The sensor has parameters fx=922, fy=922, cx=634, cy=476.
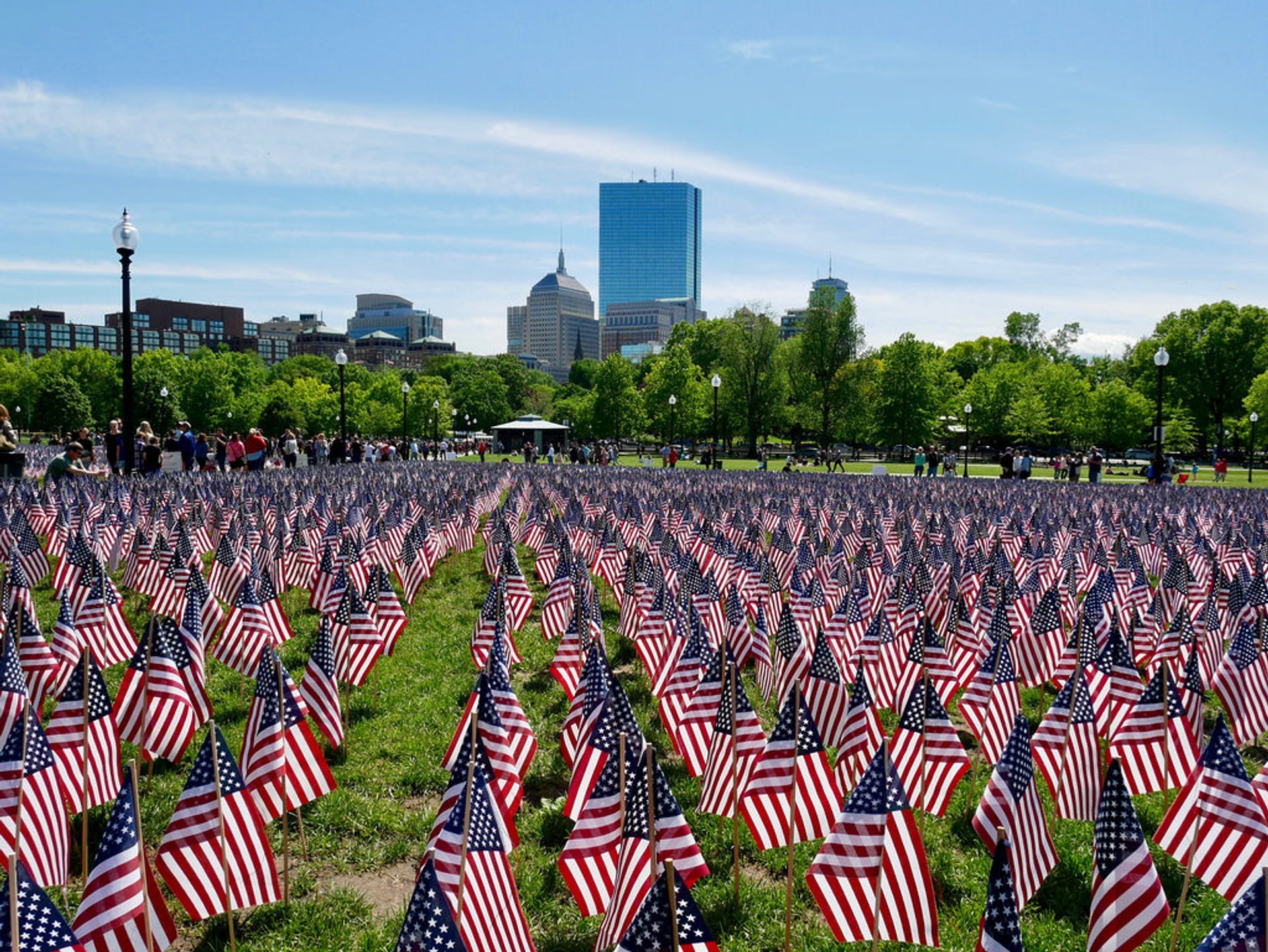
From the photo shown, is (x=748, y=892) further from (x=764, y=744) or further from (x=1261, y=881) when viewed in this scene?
(x=1261, y=881)

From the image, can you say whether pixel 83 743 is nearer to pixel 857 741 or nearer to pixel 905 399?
pixel 857 741

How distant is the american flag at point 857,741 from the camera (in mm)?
5770

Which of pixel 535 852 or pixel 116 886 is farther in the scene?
pixel 535 852

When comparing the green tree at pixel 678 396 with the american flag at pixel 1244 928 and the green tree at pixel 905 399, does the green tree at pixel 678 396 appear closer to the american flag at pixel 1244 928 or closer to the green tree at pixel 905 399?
the green tree at pixel 905 399

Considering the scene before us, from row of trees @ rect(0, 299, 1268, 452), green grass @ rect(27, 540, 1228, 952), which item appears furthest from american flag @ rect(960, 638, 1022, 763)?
row of trees @ rect(0, 299, 1268, 452)

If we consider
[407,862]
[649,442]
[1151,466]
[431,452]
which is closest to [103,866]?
[407,862]

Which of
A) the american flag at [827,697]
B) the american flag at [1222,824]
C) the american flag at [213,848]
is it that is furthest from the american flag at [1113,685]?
the american flag at [213,848]

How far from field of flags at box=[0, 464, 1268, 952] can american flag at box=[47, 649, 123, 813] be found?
0.07 ft

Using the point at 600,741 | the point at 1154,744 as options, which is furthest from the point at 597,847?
the point at 1154,744

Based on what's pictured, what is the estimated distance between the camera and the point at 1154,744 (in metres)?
5.99

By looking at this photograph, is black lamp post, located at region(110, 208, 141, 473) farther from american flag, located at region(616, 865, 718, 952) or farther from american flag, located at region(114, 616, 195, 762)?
american flag, located at region(616, 865, 718, 952)

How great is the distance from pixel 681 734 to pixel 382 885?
7.15 ft

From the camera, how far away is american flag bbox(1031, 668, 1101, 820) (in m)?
5.64

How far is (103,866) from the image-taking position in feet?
11.5
